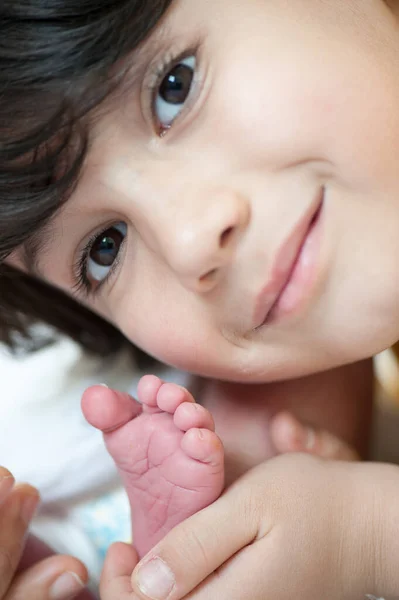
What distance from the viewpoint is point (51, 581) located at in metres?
0.79

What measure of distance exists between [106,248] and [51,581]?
1.24 ft

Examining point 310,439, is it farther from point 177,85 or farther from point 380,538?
point 177,85

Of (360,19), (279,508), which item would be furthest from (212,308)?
(360,19)

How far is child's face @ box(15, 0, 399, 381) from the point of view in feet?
2.06

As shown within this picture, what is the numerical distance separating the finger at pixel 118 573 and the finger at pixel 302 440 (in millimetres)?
203

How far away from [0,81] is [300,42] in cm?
27

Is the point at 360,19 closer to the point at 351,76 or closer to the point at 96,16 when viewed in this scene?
the point at 351,76

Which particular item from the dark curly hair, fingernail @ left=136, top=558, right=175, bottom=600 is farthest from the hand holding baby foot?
the dark curly hair

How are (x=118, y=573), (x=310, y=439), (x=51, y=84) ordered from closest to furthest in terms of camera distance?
1. (x=51, y=84)
2. (x=118, y=573)
3. (x=310, y=439)

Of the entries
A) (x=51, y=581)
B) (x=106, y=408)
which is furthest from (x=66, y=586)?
(x=106, y=408)

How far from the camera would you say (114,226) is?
2.53 feet

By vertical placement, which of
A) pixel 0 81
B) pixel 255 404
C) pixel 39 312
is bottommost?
pixel 39 312

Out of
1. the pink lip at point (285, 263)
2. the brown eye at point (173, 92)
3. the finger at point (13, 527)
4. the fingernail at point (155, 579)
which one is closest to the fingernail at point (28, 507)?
the finger at point (13, 527)

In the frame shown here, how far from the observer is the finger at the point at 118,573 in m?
0.69
